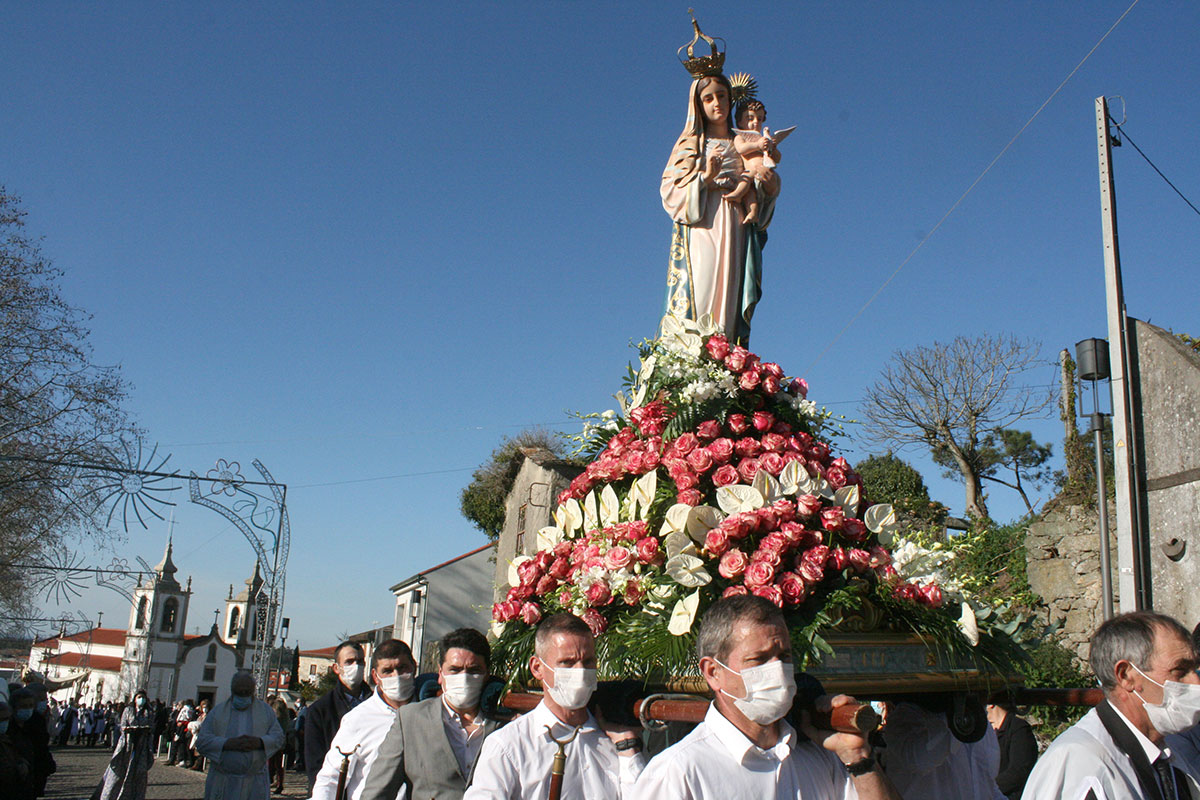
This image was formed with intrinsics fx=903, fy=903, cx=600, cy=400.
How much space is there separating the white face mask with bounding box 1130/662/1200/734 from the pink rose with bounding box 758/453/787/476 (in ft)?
4.77

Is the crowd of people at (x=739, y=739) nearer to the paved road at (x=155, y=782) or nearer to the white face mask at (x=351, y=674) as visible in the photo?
the white face mask at (x=351, y=674)

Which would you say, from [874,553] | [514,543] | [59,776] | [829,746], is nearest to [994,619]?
[874,553]

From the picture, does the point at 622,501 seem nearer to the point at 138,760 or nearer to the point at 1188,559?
the point at 1188,559

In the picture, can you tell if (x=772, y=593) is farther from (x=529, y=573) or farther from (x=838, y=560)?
(x=529, y=573)

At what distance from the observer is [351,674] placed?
5785mm

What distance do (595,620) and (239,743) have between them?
4.78 metres

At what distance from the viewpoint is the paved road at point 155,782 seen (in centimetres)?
1546

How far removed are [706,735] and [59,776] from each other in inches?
879

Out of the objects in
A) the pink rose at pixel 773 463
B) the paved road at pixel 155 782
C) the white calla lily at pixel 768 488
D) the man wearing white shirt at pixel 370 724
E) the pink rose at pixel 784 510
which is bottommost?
the paved road at pixel 155 782

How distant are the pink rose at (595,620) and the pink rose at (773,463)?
896 millimetres

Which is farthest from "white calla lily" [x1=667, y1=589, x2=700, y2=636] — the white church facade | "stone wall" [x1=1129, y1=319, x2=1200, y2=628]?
the white church facade

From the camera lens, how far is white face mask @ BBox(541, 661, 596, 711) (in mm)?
2926

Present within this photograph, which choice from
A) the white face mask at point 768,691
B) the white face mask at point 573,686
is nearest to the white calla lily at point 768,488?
the white face mask at point 573,686

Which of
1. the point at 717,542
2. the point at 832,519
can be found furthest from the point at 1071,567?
the point at 717,542
